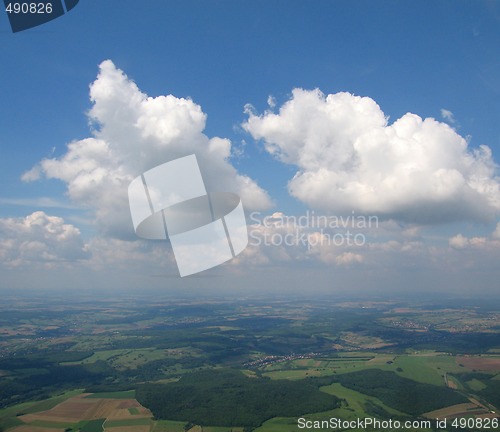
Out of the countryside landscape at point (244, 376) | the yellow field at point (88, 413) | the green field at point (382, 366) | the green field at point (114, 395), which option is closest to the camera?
the yellow field at point (88, 413)

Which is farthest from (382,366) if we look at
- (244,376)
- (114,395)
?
(114,395)

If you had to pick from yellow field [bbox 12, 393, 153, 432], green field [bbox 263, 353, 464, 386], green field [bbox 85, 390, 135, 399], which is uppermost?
yellow field [bbox 12, 393, 153, 432]

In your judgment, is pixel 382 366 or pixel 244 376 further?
pixel 382 366

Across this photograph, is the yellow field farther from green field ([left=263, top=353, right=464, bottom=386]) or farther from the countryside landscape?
green field ([left=263, top=353, right=464, bottom=386])

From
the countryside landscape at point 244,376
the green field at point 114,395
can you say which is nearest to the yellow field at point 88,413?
the countryside landscape at point 244,376

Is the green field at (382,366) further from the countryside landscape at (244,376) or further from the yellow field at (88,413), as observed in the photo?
the yellow field at (88,413)

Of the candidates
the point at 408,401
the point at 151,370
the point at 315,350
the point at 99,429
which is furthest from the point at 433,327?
the point at 99,429

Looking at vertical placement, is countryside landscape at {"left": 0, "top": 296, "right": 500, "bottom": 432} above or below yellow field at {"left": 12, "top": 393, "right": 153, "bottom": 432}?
below

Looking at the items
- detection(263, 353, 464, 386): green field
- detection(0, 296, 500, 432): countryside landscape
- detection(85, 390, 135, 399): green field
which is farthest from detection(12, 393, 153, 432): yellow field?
detection(263, 353, 464, 386): green field

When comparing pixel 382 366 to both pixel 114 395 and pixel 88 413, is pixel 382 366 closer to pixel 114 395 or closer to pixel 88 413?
pixel 114 395

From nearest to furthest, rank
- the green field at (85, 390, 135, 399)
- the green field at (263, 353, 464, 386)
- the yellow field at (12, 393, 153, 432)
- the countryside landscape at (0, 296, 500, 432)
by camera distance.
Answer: the yellow field at (12, 393, 153, 432)
the countryside landscape at (0, 296, 500, 432)
the green field at (85, 390, 135, 399)
the green field at (263, 353, 464, 386)
